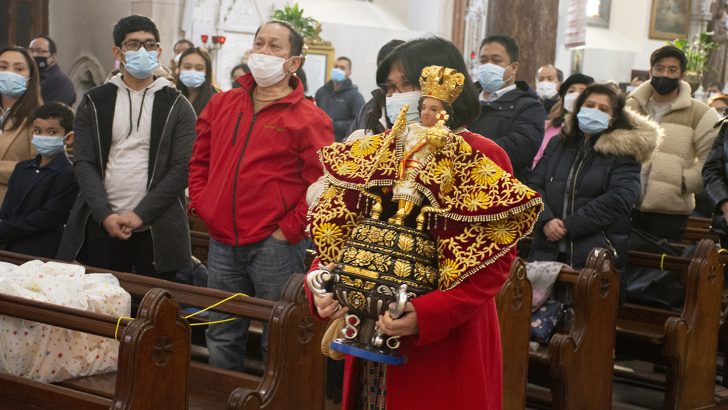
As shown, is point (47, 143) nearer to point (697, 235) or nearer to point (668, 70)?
point (668, 70)

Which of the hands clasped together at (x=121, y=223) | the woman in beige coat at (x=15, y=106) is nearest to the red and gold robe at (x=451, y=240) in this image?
the hands clasped together at (x=121, y=223)

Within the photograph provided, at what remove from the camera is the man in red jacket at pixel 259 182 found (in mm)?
4191

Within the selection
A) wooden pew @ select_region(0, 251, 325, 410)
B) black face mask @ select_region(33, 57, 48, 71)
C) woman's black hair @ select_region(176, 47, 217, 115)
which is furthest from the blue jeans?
black face mask @ select_region(33, 57, 48, 71)

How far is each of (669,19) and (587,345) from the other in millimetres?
18886

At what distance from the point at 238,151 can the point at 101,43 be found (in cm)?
708

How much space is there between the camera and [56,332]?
375 centimetres

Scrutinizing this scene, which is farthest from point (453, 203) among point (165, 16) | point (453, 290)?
point (165, 16)

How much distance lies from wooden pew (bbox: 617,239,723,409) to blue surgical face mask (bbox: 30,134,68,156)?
3032mm

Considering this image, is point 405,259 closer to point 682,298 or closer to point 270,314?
point 270,314

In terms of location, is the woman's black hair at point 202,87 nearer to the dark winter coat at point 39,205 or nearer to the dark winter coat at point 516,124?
the dark winter coat at point 39,205

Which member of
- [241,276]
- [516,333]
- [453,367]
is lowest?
[516,333]

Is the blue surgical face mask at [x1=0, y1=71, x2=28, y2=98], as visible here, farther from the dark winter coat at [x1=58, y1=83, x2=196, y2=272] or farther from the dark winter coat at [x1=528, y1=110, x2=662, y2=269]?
the dark winter coat at [x1=528, y1=110, x2=662, y2=269]

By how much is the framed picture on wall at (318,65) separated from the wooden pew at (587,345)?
11.3 meters

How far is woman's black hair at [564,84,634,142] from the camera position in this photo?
17.4 feet
